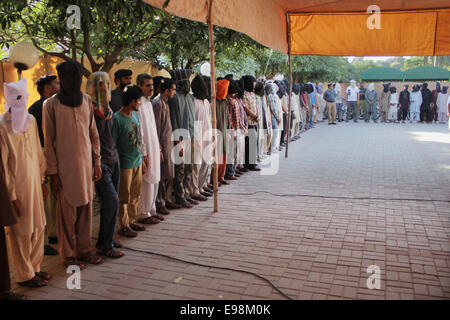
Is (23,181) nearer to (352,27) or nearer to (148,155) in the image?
(148,155)

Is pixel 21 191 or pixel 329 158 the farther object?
pixel 329 158

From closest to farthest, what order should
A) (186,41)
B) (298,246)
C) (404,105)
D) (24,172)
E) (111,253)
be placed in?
(24,172), (111,253), (298,246), (186,41), (404,105)

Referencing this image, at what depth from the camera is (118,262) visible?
4074 mm

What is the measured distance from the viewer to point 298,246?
14.5ft

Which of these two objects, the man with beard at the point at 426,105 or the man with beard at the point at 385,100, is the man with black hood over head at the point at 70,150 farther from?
the man with beard at the point at 426,105

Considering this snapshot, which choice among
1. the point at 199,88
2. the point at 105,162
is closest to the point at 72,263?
the point at 105,162

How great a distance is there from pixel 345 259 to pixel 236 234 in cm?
132

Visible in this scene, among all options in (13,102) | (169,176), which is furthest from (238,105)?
(13,102)

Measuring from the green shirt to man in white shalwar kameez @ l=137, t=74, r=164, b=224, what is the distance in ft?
1.01

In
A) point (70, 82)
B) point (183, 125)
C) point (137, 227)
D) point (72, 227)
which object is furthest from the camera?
point (183, 125)

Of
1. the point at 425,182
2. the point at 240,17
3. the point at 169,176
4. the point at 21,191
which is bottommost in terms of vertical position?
the point at 425,182

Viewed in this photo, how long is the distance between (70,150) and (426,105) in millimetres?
19165

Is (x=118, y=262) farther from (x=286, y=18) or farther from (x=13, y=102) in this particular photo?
(x=286, y=18)

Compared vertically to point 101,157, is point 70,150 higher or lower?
higher
